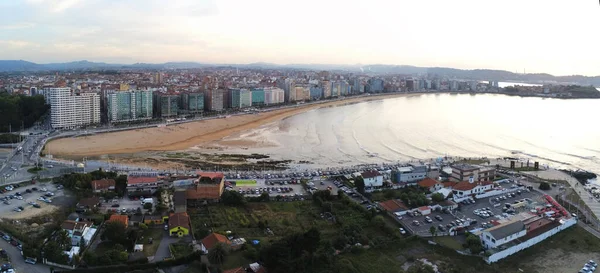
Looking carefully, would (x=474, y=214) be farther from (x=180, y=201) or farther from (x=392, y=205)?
(x=180, y=201)

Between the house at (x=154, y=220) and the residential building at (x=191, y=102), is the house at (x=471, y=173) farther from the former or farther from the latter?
the residential building at (x=191, y=102)

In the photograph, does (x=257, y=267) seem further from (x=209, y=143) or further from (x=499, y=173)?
(x=209, y=143)

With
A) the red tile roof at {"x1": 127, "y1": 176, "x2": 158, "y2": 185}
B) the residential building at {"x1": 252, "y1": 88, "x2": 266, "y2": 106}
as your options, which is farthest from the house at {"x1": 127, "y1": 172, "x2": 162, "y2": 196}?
the residential building at {"x1": 252, "y1": 88, "x2": 266, "y2": 106}

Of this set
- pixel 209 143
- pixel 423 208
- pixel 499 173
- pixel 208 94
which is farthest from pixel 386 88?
pixel 423 208

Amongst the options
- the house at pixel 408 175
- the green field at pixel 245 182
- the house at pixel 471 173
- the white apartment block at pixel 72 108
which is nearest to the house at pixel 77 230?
the green field at pixel 245 182

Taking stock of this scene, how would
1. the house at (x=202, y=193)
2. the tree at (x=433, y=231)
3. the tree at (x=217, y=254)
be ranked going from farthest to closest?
1. the house at (x=202, y=193)
2. the tree at (x=433, y=231)
3. the tree at (x=217, y=254)

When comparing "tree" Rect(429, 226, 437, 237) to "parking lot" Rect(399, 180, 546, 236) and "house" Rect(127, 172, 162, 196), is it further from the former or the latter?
"house" Rect(127, 172, 162, 196)

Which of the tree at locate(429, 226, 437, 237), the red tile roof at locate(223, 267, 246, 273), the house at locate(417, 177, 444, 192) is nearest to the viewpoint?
the red tile roof at locate(223, 267, 246, 273)
